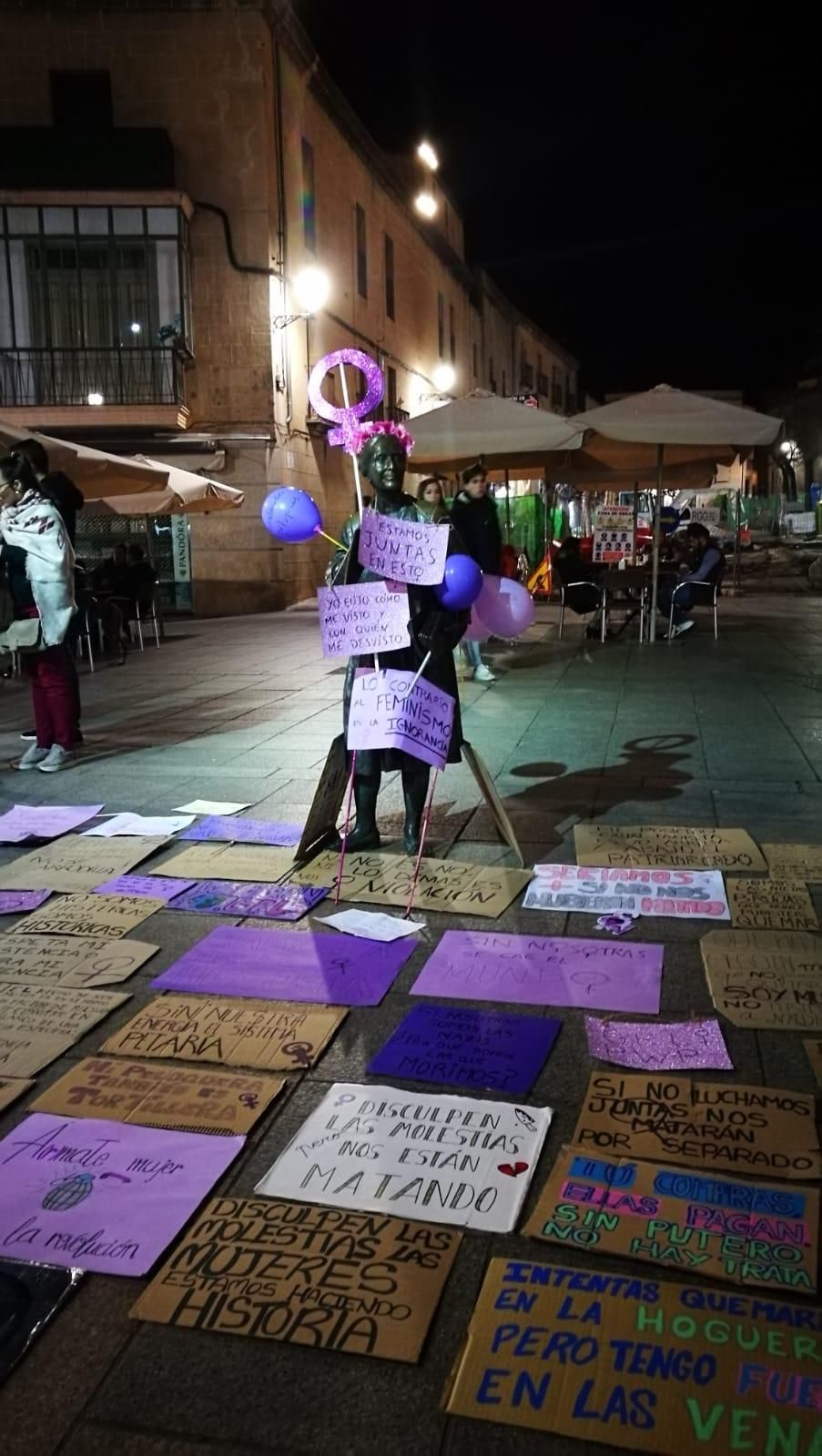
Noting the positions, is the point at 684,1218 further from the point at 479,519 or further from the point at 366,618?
the point at 479,519

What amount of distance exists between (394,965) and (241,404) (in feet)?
57.6

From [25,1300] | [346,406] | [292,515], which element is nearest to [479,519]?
[346,406]

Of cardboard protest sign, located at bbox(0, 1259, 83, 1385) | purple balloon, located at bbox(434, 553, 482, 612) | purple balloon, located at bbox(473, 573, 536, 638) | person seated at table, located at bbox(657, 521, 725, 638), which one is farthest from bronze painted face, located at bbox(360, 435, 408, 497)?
person seated at table, located at bbox(657, 521, 725, 638)

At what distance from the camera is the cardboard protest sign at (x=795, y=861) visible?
4.34m

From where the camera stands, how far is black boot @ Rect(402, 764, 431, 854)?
476 cm

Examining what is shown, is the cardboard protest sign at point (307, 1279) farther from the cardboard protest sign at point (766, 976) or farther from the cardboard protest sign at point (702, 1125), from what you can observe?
the cardboard protest sign at point (766, 976)

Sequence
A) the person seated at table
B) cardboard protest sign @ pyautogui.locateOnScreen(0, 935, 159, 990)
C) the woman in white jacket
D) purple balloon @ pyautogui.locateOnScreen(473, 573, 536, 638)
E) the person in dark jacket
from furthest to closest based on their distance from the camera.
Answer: the person seated at table, the person in dark jacket, the woman in white jacket, purple balloon @ pyautogui.locateOnScreen(473, 573, 536, 638), cardboard protest sign @ pyautogui.locateOnScreen(0, 935, 159, 990)

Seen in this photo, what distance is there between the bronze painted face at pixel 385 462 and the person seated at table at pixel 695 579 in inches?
317

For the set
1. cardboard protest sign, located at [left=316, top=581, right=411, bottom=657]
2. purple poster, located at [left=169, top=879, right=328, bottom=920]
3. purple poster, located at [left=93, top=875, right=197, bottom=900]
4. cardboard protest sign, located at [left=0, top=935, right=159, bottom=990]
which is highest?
cardboard protest sign, located at [left=316, top=581, right=411, bottom=657]

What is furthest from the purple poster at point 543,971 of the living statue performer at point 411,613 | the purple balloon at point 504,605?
the purple balloon at point 504,605

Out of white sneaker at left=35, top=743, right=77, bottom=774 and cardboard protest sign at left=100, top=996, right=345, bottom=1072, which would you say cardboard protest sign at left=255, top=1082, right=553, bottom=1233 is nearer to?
cardboard protest sign at left=100, top=996, right=345, bottom=1072

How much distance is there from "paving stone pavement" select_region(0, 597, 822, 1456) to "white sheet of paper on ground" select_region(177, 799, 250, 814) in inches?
4.0

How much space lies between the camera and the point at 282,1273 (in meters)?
2.09

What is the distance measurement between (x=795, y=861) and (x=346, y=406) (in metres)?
2.76
